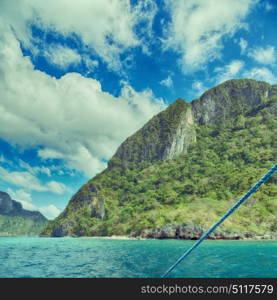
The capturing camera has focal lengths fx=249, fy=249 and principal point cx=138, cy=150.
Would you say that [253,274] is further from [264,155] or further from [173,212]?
[264,155]

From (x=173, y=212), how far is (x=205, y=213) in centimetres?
2177

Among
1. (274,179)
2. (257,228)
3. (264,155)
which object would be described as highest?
(264,155)

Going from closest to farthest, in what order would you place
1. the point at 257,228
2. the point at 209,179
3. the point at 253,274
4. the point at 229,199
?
the point at 253,274 → the point at 257,228 → the point at 229,199 → the point at 209,179

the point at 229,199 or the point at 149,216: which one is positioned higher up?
the point at 229,199

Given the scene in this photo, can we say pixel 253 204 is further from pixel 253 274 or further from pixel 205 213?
pixel 253 274

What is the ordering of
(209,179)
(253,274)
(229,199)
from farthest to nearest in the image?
1. (209,179)
2. (229,199)
3. (253,274)

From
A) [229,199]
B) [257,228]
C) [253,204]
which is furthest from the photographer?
[229,199]

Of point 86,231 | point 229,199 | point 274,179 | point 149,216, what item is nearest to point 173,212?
point 149,216

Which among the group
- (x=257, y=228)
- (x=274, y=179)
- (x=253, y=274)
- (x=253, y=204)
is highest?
(x=274, y=179)

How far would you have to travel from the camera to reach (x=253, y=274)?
22.0 m
